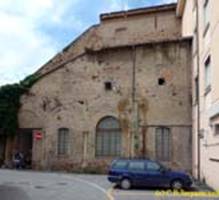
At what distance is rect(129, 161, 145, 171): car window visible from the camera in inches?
872

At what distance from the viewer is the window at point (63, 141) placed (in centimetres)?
3303

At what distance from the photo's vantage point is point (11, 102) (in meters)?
35.3

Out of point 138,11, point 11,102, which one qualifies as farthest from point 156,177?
point 138,11

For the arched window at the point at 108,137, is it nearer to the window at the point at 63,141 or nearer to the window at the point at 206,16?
the window at the point at 63,141

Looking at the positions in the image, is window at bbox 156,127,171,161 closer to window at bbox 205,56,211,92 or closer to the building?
the building

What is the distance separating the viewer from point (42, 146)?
3353cm

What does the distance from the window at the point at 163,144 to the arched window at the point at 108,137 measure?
2832 mm

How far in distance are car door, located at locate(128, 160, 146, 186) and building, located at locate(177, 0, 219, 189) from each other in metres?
3.20

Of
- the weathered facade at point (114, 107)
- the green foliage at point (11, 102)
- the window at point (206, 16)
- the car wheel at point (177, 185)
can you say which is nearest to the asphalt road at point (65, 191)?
the car wheel at point (177, 185)

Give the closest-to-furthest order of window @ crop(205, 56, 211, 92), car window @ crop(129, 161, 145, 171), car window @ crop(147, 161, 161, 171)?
car window @ crop(147, 161, 161, 171), car window @ crop(129, 161, 145, 171), window @ crop(205, 56, 211, 92)

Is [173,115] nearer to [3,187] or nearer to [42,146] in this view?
[42,146]

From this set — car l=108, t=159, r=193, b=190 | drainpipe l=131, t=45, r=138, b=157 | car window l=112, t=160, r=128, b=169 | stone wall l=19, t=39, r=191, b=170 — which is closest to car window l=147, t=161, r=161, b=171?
car l=108, t=159, r=193, b=190

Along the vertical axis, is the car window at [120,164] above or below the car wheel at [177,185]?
above

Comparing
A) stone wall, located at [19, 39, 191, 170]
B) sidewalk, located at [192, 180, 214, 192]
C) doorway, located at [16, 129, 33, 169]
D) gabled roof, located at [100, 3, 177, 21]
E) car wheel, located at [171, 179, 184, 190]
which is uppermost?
gabled roof, located at [100, 3, 177, 21]
